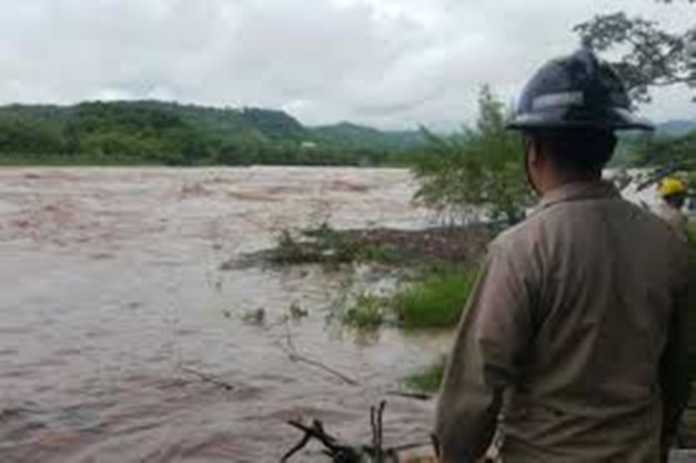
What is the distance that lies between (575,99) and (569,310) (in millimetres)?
539

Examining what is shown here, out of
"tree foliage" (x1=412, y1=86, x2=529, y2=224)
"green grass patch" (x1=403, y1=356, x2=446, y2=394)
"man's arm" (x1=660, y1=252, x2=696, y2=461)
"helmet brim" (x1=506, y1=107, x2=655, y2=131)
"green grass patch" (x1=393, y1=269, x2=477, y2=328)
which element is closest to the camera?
"helmet brim" (x1=506, y1=107, x2=655, y2=131)

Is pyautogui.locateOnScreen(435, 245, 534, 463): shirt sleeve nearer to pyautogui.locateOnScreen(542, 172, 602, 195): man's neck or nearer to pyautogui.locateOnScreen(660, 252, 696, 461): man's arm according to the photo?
pyautogui.locateOnScreen(542, 172, 602, 195): man's neck

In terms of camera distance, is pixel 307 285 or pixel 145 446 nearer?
pixel 145 446

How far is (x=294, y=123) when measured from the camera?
161 m

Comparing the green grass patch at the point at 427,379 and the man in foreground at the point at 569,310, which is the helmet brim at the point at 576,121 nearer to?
the man in foreground at the point at 569,310

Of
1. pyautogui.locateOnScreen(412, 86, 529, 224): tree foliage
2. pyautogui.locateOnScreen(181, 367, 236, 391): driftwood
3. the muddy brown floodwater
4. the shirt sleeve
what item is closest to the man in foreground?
the shirt sleeve

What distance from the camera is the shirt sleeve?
108 inches

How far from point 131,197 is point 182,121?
64.3 meters

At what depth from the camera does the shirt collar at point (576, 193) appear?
9.52 ft

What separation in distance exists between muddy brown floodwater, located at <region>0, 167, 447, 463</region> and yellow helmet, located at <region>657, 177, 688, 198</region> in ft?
9.37

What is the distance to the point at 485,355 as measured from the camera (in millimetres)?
2762

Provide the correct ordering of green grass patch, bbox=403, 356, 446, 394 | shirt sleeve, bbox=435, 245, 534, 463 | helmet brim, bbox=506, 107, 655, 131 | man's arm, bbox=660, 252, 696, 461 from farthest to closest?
green grass patch, bbox=403, 356, 446, 394, man's arm, bbox=660, 252, 696, 461, helmet brim, bbox=506, 107, 655, 131, shirt sleeve, bbox=435, 245, 534, 463

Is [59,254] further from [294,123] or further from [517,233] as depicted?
[294,123]

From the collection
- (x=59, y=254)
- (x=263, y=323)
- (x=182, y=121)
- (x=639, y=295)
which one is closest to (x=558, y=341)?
(x=639, y=295)
